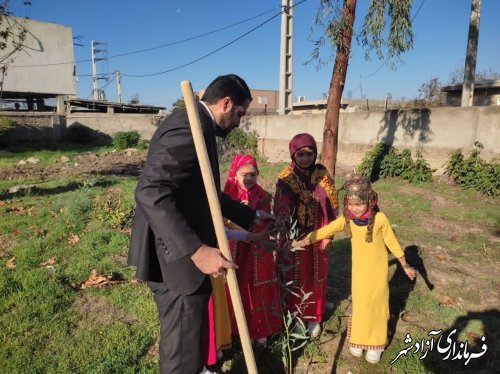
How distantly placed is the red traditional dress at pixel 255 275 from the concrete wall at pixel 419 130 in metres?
8.05

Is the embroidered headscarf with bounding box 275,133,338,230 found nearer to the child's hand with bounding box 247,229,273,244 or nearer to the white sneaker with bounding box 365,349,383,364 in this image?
the child's hand with bounding box 247,229,273,244

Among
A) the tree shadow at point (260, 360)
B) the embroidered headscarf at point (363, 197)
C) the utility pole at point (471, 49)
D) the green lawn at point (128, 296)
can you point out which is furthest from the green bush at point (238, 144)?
the embroidered headscarf at point (363, 197)

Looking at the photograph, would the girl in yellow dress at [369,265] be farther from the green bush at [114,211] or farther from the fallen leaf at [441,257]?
the green bush at [114,211]

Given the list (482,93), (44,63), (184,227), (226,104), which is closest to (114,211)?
(226,104)

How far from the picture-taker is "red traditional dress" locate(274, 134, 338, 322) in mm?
3234

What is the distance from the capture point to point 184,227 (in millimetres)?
1662

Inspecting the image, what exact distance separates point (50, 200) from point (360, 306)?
7764 millimetres

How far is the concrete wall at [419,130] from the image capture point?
8852mm

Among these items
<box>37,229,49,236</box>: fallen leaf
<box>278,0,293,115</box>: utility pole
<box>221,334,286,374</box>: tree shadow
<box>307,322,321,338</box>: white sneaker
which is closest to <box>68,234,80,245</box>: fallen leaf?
<box>37,229,49,236</box>: fallen leaf

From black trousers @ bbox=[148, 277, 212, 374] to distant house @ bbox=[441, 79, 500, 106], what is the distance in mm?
16315

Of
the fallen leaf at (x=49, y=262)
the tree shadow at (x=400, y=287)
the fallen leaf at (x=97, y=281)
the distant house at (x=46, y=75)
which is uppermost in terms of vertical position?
the distant house at (x=46, y=75)

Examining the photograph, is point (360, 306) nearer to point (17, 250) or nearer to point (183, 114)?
point (183, 114)

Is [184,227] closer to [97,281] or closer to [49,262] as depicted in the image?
[97,281]

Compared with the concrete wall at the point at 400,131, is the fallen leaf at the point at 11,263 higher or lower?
lower
